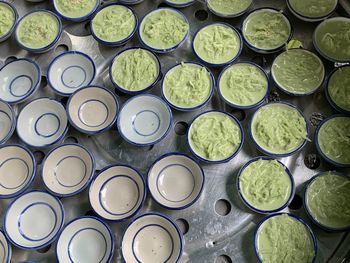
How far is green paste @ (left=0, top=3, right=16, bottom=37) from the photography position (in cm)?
260

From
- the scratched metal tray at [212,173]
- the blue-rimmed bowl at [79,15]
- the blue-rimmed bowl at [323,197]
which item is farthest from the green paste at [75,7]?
the blue-rimmed bowl at [323,197]

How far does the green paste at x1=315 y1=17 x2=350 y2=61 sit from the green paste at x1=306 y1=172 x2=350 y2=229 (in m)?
0.74

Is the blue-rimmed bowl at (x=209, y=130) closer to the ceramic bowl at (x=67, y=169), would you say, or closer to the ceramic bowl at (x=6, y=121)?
the ceramic bowl at (x=67, y=169)

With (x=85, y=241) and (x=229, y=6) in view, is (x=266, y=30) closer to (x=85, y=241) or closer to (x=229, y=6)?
(x=229, y=6)

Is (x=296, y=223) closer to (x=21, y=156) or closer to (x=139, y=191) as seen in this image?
(x=139, y=191)

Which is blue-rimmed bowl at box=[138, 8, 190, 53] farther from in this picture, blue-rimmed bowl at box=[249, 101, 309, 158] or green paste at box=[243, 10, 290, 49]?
blue-rimmed bowl at box=[249, 101, 309, 158]

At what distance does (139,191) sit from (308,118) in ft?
3.28

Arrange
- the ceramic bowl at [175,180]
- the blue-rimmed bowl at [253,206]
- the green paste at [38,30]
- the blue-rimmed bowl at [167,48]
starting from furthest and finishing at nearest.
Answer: the green paste at [38,30] < the blue-rimmed bowl at [167,48] < the ceramic bowl at [175,180] < the blue-rimmed bowl at [253,206]

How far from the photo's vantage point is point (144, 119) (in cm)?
231

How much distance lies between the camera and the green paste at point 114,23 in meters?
2.51

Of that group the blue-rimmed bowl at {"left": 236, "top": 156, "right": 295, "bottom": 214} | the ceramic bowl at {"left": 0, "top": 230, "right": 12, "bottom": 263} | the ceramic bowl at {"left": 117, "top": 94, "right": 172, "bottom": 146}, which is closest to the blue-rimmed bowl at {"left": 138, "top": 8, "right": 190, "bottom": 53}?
the ceramic bowl at {"left": 117, "top": 94, "right": 172, "bottom": 146}

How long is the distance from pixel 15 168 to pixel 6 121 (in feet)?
0.99

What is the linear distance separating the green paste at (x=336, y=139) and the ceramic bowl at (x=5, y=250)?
1.65 meters

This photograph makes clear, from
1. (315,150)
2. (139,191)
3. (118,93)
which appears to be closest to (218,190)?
(139,191)
